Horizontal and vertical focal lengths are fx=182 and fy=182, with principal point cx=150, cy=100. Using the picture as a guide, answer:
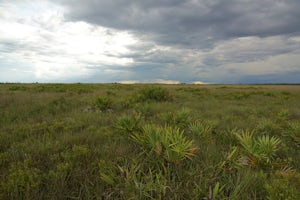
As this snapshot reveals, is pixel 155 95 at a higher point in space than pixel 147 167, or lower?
higher

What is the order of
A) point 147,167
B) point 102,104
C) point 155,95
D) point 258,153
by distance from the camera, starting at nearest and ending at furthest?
1. point 147,167
2. point 258,153
3. point 102,104
4. point 155,95

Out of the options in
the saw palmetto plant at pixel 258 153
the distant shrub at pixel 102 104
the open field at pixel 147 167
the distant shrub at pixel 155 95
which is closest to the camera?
the open field at pixel 147 167

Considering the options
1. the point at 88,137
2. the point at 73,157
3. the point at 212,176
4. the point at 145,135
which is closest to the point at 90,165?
the point at 73,157

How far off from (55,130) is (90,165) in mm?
2514

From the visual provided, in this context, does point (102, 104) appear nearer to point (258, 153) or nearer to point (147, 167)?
point (147, 167)

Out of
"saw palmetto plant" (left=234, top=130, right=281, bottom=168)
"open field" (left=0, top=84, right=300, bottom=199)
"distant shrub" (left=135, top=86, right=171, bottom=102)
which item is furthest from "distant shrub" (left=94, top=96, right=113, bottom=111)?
"saw palmetto plant" (left=234, top=130, right=281, bottom=168)

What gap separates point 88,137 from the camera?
4.18 m

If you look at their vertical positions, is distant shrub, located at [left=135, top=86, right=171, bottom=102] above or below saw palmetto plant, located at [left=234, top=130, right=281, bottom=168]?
above

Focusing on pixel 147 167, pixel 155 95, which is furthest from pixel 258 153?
pixel 155 95

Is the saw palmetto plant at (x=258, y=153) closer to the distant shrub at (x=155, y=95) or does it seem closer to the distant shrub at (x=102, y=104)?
the distant shrub at (x=102, y=104)

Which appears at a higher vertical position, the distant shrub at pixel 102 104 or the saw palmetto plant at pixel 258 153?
the distant shrub at pixel 102 104

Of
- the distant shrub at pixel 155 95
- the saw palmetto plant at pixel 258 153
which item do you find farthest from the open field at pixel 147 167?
the distant shrub at pixel 155 95

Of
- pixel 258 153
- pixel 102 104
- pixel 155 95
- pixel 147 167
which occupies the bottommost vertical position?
pixel 147 167

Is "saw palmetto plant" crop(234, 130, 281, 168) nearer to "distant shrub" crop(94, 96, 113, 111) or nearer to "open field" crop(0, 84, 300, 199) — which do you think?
"open field" crop(0, 84, 300, 199)
